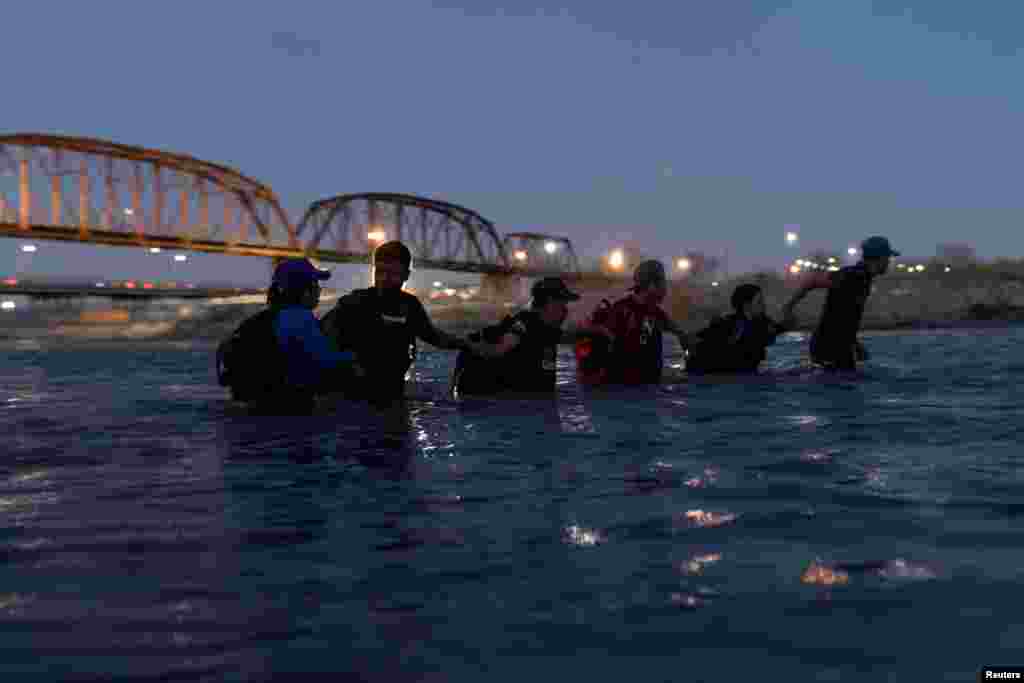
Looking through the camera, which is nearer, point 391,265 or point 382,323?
point 391,265

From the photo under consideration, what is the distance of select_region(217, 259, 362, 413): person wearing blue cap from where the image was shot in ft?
30.2

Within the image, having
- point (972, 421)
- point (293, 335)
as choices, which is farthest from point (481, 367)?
point (972, 421)

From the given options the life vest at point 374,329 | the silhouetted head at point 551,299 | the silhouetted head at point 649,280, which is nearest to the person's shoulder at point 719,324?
the silhouetted head at point 649,280

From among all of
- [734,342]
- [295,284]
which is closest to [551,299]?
[295,284]

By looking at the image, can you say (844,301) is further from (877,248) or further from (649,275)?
(649,275)

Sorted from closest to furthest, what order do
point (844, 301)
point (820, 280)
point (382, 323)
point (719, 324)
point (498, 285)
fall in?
point (382, 323) < point (820, 280) < point (844, 301) < point (719, 324) < point (498, 285)

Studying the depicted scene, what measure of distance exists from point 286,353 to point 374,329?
1530mm

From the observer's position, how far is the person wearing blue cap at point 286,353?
30.2ft

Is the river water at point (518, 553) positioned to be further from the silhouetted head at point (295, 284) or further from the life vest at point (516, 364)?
the life vest at point (516, 364)

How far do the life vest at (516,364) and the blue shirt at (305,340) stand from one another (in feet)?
10.0

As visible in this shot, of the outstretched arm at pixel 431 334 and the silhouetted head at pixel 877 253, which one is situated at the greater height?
the silhouetted head at pixel 877 253

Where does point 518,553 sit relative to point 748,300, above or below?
below

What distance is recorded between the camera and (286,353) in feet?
31.0

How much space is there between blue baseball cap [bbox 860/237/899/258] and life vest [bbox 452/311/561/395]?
16.0 feet
